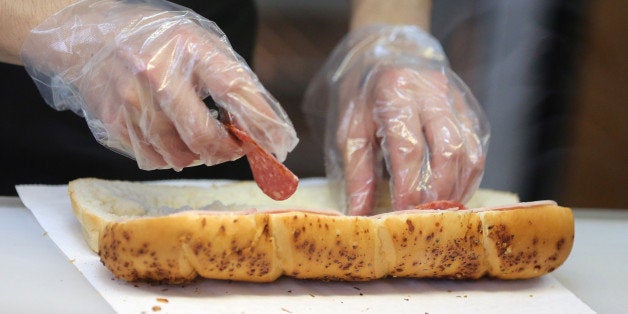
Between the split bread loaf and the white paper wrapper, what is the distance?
28 millimetres

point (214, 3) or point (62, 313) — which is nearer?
point (62, 313)

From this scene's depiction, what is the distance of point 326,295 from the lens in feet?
5.10

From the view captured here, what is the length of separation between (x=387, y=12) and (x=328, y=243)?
1.18 meters

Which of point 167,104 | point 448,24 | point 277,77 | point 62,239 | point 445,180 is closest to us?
point 167,104

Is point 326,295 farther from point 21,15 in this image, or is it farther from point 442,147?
Answer: point 21,15

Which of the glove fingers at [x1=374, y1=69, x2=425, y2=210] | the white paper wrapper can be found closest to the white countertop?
the white paper wrapper

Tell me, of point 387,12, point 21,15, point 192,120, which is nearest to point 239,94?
point 192,120

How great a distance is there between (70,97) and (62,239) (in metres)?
0.33

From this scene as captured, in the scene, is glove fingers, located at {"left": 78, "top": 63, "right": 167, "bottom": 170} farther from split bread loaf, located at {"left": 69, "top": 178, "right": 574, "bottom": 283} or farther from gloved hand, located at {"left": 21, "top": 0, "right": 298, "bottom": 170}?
split bread loaf, located at {"left": 69, "top": 178, "right": 574, "bottom": 283}

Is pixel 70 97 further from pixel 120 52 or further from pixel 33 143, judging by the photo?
pixel 33 143

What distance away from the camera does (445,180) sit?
193 cm

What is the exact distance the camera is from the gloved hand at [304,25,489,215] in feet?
6.37

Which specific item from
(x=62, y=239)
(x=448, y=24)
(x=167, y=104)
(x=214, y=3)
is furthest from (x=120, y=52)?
(x=448, y=24)

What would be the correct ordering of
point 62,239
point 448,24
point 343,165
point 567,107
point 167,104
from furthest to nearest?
point 567,107
point 448,24
point 343,165
point 62,239
point 167,104
